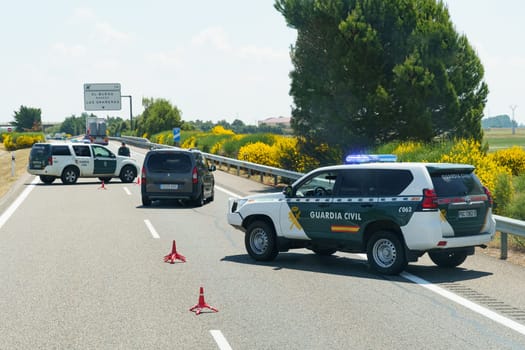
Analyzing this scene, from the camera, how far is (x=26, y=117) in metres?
176

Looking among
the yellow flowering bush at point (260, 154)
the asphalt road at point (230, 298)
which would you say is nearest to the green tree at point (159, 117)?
the yellow flowering bush at point (260, 154)

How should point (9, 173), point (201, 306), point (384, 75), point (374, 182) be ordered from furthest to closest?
point (9, 173) → point (384, 75) → point (374, 182) → point (201, 306)

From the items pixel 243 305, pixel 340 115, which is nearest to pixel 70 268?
pixel 243 305

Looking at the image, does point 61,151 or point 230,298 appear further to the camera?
point 61,151

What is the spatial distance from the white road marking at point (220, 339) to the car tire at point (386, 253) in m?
3.97

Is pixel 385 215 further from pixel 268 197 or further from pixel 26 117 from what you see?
pixel 26 117

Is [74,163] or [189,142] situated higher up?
[74,163]

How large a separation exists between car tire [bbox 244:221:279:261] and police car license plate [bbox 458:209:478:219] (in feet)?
9.99

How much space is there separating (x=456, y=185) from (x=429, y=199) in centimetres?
64

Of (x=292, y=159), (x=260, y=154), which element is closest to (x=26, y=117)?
(x=260, y=154)

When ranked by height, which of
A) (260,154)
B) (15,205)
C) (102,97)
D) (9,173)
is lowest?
(9,173)

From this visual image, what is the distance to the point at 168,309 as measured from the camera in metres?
8.87

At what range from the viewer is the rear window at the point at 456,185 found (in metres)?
11.0

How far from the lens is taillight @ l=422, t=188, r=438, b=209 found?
10.7m
